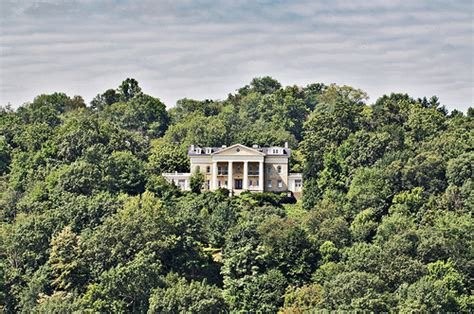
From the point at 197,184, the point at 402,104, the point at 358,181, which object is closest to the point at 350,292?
the point at 358,181

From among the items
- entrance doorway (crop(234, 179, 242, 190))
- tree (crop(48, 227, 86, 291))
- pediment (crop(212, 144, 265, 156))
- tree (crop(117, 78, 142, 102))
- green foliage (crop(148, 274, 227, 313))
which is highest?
tree (crop(117, 78, 142, 102))

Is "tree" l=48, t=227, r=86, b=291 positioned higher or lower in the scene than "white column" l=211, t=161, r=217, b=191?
lower

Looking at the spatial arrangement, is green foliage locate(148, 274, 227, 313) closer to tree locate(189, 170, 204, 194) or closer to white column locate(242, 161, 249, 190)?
tree locate(189, 170, 204, 194)

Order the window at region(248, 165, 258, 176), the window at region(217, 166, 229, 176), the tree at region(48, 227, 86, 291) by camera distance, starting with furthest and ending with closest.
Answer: the window at region(248, 165, 258, 176) < the window at region(217, 166, 229, 176) < the tree at region(48, 227, 86, 291)

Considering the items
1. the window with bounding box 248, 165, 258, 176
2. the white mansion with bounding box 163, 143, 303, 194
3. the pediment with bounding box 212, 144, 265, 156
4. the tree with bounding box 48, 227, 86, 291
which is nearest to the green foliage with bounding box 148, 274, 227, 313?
the tree with bounding box 48, 227, 86, 291

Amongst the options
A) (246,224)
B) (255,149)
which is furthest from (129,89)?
(246,224)

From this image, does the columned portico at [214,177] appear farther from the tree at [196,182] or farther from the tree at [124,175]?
the tree at [124,175]

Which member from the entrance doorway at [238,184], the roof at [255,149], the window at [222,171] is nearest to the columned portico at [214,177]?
the window at [222,171]

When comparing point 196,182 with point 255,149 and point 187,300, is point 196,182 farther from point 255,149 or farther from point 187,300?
point 187,300

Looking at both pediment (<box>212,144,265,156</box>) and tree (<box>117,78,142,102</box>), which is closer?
pediment (<box>212,144,265,156</box>)
